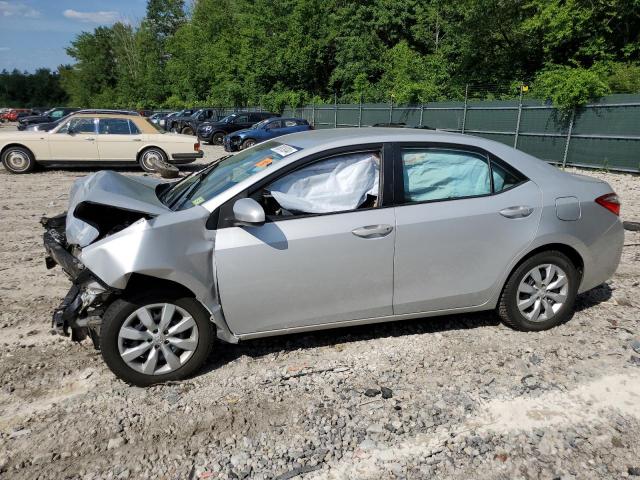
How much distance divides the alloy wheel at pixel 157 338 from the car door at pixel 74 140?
11703mm

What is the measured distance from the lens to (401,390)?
3.26m

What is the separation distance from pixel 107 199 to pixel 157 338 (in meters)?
0.99

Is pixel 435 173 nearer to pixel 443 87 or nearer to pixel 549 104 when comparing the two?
pixel 549 104

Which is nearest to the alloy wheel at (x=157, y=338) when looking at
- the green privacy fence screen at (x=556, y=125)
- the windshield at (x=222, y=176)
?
the windshield at (x=222, y=176)

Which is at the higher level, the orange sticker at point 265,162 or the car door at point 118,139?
the orange sticker at point 265,162

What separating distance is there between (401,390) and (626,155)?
14.2 metres

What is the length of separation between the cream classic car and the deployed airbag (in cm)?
1118

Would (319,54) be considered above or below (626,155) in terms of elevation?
above

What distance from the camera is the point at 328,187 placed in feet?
11.4

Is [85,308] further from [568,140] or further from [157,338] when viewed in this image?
[568,140]

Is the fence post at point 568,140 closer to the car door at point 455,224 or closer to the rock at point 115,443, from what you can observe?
the car door at point 455,224

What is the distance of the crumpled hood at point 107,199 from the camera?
322 centimetres

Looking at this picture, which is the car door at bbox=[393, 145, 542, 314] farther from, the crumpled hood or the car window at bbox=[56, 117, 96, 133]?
the car window at bbox=[56, 117, 96, 133]

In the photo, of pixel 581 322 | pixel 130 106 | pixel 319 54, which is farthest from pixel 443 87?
pixel 130 106
